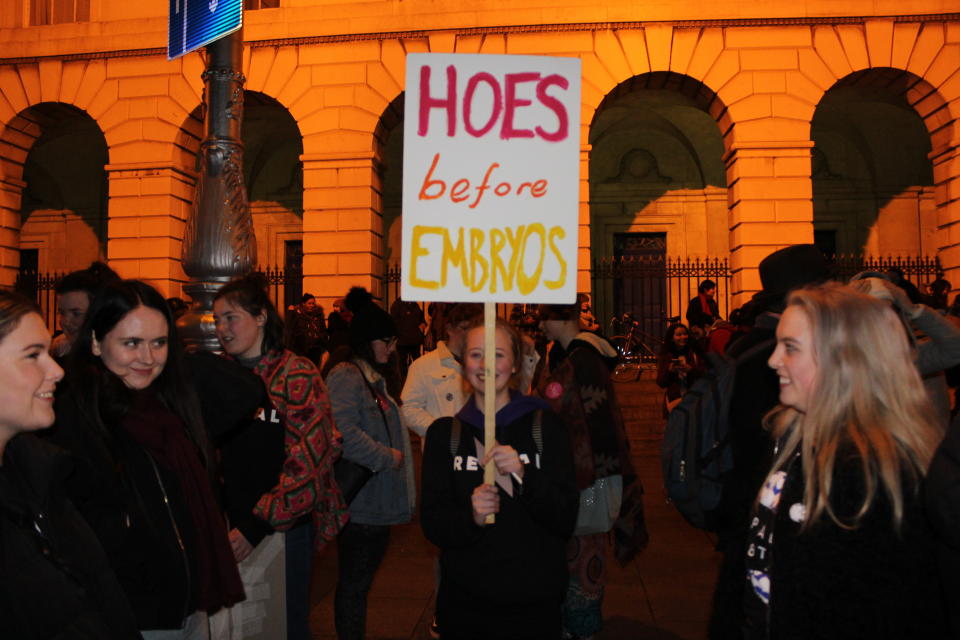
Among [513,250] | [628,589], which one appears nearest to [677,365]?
[628,589]

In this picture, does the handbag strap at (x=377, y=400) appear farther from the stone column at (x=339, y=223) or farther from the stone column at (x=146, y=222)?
the stone column at (x=146, y=222)

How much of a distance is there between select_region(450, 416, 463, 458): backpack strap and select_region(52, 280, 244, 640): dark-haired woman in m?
0.86

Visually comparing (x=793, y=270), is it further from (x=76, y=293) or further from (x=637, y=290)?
(x=637, y=290)

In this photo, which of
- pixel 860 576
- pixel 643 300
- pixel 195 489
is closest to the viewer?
pixel 860 576

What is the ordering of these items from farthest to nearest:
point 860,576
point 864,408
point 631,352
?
point 631,352 → point 864,408 → point 860,576

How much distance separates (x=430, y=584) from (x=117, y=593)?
176 inches

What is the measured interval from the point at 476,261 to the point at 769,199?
1433 cm

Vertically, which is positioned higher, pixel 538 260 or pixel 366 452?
pixel 538 260

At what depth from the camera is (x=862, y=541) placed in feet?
6.77

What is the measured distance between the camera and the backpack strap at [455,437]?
3111 mm

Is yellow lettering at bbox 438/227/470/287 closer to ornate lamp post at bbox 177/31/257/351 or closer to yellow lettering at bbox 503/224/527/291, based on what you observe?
yellow lettering at bbox 503/224/527/291

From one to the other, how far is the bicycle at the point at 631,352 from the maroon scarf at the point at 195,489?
37.7 ft

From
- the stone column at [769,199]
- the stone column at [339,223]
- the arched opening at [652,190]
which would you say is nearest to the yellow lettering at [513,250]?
the stone column at [339,223]

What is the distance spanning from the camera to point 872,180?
22.1 metres
